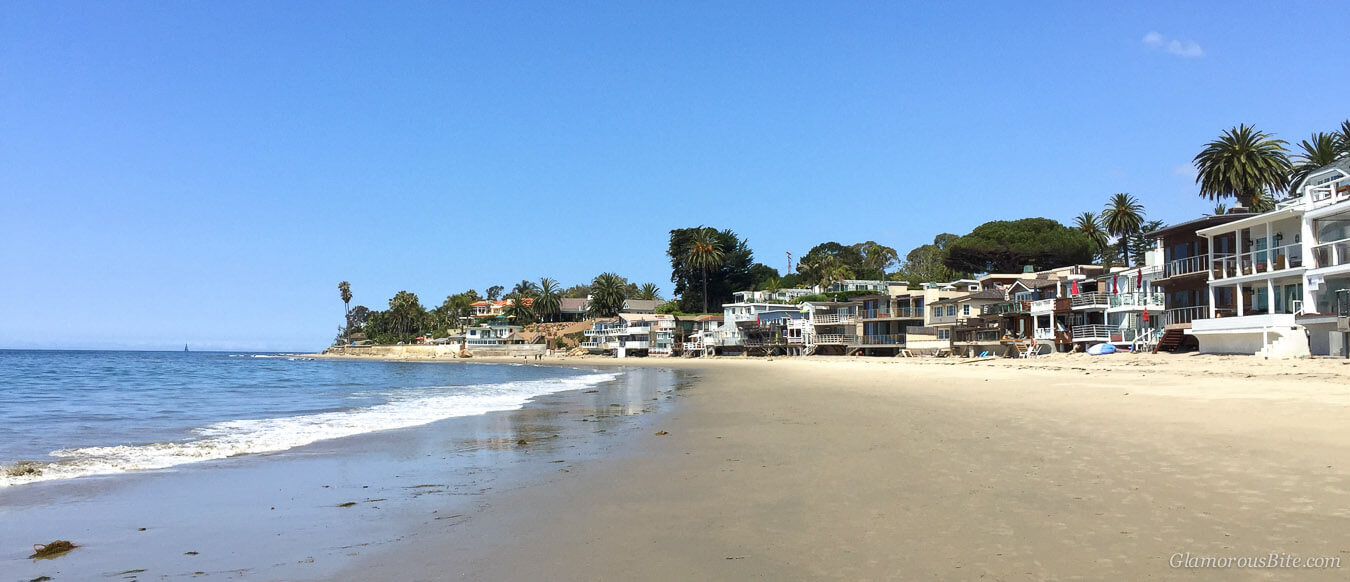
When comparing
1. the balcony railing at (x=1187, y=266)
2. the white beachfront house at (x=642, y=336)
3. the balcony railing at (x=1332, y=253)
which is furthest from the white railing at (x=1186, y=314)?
the white beachfront house at (x=642, y=336)

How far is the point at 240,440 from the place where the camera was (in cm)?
1631

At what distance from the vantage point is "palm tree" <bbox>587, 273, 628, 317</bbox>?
141 m

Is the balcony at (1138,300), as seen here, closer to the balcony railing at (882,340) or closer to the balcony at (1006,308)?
the balcony at (1006,308)

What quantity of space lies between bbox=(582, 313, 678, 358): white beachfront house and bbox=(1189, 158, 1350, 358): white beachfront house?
3296 inches

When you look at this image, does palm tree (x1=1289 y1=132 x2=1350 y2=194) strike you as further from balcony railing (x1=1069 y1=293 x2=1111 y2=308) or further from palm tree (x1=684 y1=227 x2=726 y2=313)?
palm tree (x1=684 y1=227 x2=726 y2=313)

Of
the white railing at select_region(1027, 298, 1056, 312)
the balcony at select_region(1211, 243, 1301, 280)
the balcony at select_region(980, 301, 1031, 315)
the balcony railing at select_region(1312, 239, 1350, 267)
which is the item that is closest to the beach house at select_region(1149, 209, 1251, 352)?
the balcony at select_region(1211, 243, 1301, 280)

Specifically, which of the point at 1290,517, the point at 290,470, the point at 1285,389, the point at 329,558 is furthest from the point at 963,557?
the point at 1285,389

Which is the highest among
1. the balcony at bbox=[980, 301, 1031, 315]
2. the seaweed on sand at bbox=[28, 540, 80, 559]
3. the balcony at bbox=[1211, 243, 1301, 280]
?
the balcony at bbox=[1211, 243, 1301, 280]

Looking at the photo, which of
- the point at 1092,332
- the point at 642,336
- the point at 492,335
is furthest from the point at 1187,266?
the point at 492,335

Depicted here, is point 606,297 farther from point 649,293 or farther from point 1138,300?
point 1138,300

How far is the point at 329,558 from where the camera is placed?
6.74 m

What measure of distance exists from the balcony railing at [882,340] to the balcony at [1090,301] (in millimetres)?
23719

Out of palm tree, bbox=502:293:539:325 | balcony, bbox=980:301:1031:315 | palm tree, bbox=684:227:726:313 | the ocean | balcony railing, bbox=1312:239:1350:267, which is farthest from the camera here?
palm tree, bbox=502:293:539:325

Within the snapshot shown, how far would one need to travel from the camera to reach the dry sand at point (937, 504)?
6.00m
